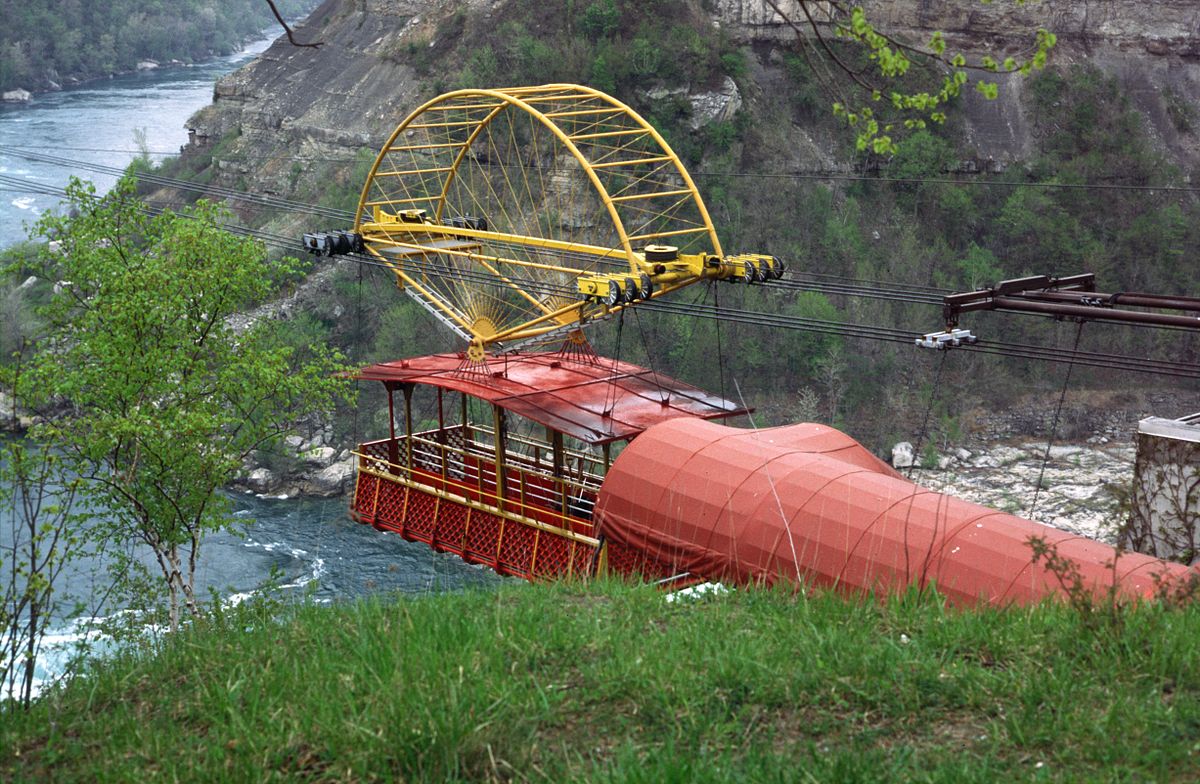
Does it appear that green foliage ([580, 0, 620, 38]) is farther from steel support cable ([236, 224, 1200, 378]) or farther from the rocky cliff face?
steel support cable ([236, 224, 1200, 378])

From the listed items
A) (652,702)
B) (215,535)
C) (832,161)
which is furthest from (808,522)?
(832,161)

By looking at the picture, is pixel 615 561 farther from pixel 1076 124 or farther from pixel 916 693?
pixel 1076 124

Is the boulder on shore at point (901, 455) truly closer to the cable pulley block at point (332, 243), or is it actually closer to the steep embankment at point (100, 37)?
the cable pulley block at point (332, 243)

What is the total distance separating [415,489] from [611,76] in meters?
33.6

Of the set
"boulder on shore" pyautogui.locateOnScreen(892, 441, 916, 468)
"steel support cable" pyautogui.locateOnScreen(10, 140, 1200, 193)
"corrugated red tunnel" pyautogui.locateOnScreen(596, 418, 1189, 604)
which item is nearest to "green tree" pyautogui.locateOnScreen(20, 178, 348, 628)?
"corrugated red tunnel" pyautogui.locateOnScreen(596, 418, 1189, 604)

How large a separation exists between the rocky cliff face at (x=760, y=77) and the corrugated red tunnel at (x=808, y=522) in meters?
36.8

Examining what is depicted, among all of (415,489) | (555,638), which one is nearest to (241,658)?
(555,638)

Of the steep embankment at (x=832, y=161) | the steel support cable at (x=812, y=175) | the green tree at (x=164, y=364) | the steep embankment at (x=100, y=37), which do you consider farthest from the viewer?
the steep embankment at (x=100, y=37)

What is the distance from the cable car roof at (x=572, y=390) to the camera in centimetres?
1445

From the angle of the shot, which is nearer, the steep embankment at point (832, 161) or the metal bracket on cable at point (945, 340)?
the metal bracket on cable at point (945, 340)

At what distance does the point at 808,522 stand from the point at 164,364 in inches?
310

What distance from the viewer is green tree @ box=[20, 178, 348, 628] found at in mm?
13492

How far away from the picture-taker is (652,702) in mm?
4379

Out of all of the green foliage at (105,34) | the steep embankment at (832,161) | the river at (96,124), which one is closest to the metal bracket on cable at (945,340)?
the steep embankment at (832,161)
